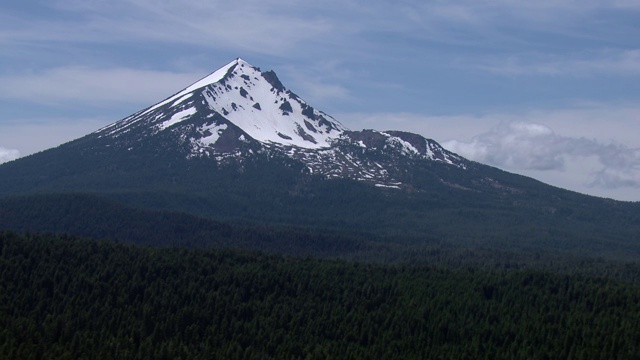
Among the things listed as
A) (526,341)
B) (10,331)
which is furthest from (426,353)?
(10,331)

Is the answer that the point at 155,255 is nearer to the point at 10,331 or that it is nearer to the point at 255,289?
the point at 255,289

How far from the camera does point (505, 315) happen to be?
11088 centimetres

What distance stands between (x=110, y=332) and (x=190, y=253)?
1144 inches

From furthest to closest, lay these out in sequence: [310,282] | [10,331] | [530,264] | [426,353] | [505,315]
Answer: [530,264]
[310,282]
[505,315]
[426,353]
[10,331]

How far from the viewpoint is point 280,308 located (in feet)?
364

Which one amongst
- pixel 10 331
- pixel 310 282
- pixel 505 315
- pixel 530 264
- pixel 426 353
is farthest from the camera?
pixel 530 264

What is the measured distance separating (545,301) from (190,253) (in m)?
42.8

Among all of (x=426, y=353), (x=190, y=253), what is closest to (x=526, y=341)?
(x=426, y=353)

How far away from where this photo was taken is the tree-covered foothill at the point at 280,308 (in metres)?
95.3

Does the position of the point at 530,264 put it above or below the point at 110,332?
above

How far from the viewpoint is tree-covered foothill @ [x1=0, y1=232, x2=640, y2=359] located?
313ft

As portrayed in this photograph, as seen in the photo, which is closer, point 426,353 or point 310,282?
point 426,353

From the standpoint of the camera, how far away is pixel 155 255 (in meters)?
122

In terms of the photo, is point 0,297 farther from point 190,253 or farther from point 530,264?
point 530,264
